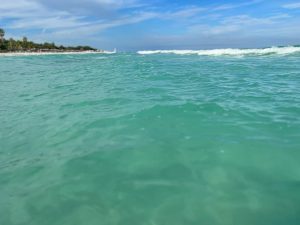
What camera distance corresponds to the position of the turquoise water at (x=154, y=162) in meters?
4.66

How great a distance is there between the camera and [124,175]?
18.7 feet

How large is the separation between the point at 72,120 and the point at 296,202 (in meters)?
6.01

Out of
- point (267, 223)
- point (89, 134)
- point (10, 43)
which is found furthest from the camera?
point (10, 43)

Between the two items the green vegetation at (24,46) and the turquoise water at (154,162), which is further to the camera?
the green vegetation at (24,46)

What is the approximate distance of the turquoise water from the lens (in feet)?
15.3

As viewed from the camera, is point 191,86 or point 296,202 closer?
point 296,202

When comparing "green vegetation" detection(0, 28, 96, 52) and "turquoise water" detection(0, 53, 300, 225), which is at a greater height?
"green vegetation" detection(0, 28, 96, 52)

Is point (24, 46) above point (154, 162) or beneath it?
above

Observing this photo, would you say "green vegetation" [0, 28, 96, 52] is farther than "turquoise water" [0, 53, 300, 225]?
Yes

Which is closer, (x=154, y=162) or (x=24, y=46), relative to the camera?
(x=154, y=162)

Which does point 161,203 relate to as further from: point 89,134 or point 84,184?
point 89,134

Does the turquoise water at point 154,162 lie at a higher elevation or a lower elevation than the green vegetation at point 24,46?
lower

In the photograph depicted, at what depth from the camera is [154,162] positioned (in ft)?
20.3

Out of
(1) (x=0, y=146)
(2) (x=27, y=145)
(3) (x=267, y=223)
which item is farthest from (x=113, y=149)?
(3) (x=267, y=223)
